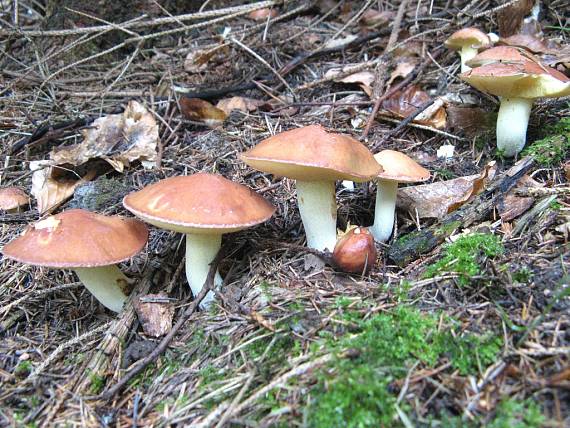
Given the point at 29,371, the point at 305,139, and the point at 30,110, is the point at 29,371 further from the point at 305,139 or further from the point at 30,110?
the point at 30,110

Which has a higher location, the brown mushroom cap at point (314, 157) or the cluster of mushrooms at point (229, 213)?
the brown mushroom cap at point (314, 157)

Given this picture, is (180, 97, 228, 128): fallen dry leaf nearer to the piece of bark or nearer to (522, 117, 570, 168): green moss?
the piece of bark

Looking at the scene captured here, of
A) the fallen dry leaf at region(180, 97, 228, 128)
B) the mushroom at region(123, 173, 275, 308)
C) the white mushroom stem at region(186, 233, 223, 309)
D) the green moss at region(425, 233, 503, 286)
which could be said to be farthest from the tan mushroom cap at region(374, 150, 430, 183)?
the fallen dry leaf at region(180, 97, 228, 128)

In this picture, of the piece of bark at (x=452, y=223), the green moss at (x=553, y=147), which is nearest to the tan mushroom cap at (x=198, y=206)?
the piece of bark at (x=452, y=223)

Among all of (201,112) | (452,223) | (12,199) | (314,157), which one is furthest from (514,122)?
(12,199)

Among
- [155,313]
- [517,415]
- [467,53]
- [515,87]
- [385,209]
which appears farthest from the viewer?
[467,53]

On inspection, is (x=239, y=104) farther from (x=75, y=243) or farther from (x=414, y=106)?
(x=75, y=243)

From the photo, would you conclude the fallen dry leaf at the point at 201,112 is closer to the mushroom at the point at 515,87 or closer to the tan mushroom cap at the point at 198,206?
the tan mushroom cap at the point at 198,206

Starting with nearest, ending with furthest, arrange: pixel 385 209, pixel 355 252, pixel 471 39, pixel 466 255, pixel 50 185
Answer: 1. pixel 466 255
2. pixel 355 252
3. pixel 385 209
4. pixel 50 185
5. pixel 471 39
